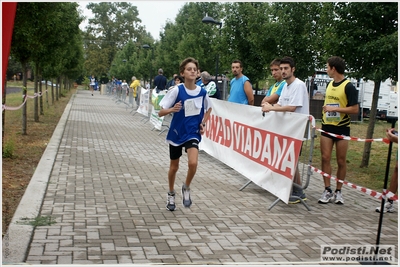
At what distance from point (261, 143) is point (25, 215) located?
3.51 metres

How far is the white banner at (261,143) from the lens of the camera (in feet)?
21.7

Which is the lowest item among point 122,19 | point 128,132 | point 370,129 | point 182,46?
point 128,132

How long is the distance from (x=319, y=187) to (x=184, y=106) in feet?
10.6

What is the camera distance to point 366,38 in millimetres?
9648

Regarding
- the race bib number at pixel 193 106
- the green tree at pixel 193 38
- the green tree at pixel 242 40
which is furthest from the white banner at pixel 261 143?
the green tree at pixel 193 38

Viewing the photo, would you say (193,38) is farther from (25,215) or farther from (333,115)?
(25,215)

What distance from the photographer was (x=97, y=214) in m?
5.98

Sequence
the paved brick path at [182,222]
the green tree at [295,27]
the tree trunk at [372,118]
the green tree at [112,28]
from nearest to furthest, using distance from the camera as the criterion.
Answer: the paved brick path at [182,222] < the tree trunk at [372,118] < the green tree at [295,27] < the green tree at [112,28]

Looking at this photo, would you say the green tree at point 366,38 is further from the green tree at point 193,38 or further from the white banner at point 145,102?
the green tree at point 193,38

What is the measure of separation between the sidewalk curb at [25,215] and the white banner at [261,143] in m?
3.07

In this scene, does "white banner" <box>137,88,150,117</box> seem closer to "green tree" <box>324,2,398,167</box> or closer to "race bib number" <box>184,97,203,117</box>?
"green tree" <box>324,2,398,167</box>

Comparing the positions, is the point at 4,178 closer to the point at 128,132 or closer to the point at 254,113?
the point at 254,113

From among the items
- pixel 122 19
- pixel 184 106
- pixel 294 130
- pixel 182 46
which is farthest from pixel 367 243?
pixel 122 19

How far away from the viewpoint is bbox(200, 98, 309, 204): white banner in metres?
6.62
